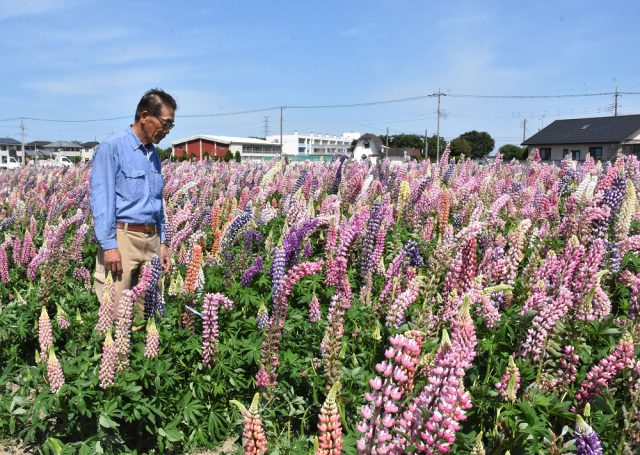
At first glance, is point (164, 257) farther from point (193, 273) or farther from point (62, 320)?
point (62, 320)

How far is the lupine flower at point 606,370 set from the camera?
10.3 ft

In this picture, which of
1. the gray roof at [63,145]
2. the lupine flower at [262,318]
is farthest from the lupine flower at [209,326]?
the gray roof at [63,145]

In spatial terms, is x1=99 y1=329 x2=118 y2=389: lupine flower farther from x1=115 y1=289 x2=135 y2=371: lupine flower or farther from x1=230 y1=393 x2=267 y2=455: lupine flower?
x1=230 y1=393 x2=267 y2=455: lupine flower

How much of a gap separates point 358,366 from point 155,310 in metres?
1.77

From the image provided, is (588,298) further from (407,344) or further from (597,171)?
(597,171)

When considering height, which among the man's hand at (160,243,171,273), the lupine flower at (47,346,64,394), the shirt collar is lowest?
the lupine flower at (47,346,64,394)

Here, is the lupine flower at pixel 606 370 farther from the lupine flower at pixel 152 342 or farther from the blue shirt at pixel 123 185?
the blue shirt at pixel 123 185

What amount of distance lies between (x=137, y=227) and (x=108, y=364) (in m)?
1.60

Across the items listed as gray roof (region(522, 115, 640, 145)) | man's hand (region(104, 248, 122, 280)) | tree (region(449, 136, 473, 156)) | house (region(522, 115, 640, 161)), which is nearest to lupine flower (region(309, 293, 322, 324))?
man's hand (region(104, 248, 122, 280))

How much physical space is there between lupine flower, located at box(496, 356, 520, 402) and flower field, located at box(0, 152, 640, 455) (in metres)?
0.02

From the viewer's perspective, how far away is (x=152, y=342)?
3844 millimetres

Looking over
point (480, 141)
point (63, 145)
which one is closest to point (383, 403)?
point (480, 141)

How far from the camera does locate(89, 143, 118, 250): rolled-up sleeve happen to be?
14.5ft

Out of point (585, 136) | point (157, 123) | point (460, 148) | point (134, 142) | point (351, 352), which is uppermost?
point (585, 136)
